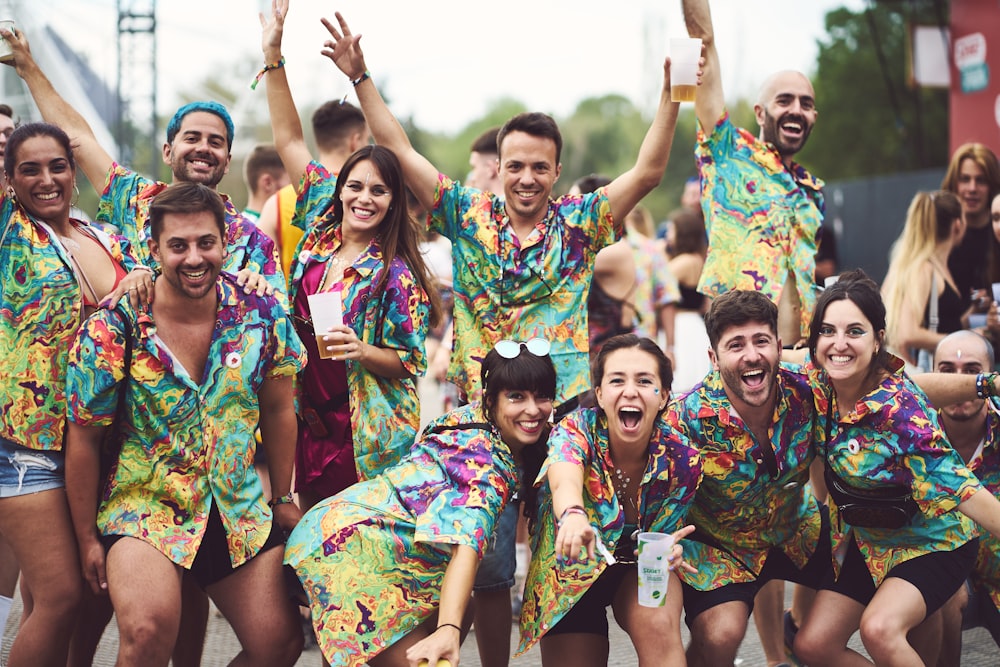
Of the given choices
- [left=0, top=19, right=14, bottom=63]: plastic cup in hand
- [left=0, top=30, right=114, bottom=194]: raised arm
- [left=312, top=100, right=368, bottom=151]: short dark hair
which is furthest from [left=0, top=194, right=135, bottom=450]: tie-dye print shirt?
[left=312, top=100, right=368, bottom=151]: short dark hair

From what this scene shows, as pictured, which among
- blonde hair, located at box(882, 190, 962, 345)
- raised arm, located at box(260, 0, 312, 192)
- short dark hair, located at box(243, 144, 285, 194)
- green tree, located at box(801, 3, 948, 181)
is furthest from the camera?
green tree, located at box(801, 3, 948, 181)

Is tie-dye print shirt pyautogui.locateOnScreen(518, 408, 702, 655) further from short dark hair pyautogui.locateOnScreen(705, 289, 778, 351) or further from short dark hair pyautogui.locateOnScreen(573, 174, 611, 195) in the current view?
short dark hair pyautogui.locateOnScreen(573, 174, 611, 195)

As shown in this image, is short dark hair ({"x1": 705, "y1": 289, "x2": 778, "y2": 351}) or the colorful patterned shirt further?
short dark hair ({"x1": 705, "y1": 289, "x2": 778, "y2": 351})

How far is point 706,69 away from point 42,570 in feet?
11.2

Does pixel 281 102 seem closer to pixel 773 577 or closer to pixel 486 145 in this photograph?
pixel 486 145

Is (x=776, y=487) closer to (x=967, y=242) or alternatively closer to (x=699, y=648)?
(x=699, y=648)

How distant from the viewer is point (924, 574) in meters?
3.96

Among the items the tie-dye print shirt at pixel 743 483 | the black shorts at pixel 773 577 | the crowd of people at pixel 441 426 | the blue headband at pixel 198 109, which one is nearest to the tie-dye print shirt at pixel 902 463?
the crowd of people at pixel 441 426

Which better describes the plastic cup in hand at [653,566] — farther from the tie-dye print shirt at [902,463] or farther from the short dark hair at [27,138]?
the short dark hair at [27,138]

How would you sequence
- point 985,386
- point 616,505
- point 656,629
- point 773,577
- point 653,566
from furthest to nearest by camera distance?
point 773,577, point 985,386, point 616,505, point 656,629, point 653,566

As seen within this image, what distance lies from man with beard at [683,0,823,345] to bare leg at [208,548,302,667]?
90.1 inches

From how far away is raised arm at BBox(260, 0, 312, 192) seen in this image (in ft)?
15.1

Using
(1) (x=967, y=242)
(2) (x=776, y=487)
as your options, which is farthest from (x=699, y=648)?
(1) (x=967, y=242)

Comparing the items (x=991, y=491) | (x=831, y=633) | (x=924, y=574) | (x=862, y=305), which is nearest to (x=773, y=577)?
(x=831, y=633)
